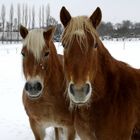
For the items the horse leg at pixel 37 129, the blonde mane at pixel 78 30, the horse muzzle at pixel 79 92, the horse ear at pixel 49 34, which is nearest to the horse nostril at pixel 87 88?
the horse muzzle at pixel 79 92

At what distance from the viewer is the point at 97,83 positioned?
409 centimetres

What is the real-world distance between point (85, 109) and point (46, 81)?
151 centimetres

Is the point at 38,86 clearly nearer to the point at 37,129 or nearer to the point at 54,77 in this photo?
the point at 54,77

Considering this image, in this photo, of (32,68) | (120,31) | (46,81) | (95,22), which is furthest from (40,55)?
(120,31)

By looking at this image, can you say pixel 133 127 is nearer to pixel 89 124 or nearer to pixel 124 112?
pixel 124 112

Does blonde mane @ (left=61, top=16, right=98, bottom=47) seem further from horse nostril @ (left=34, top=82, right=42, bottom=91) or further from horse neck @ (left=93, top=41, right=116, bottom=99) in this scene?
horse nostril @ (left=34, top=82, right=42, bottom=91)

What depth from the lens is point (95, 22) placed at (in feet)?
13.1

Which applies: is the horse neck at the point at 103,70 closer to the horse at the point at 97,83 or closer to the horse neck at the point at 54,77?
the horse at the point at 97,83

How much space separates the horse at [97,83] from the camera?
3707 millimetres

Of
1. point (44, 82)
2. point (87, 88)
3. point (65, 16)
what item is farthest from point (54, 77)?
point (87, 88)

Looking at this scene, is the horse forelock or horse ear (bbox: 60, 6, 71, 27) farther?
the horse forelock

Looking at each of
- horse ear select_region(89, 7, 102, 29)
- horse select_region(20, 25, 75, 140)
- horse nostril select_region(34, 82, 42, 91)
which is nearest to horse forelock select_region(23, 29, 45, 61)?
horse select_region(20, 25, 75, 140)

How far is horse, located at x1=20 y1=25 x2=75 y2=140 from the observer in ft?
16.3

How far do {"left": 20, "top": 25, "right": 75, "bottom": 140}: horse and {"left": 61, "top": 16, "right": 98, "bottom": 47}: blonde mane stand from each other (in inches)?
46.4
